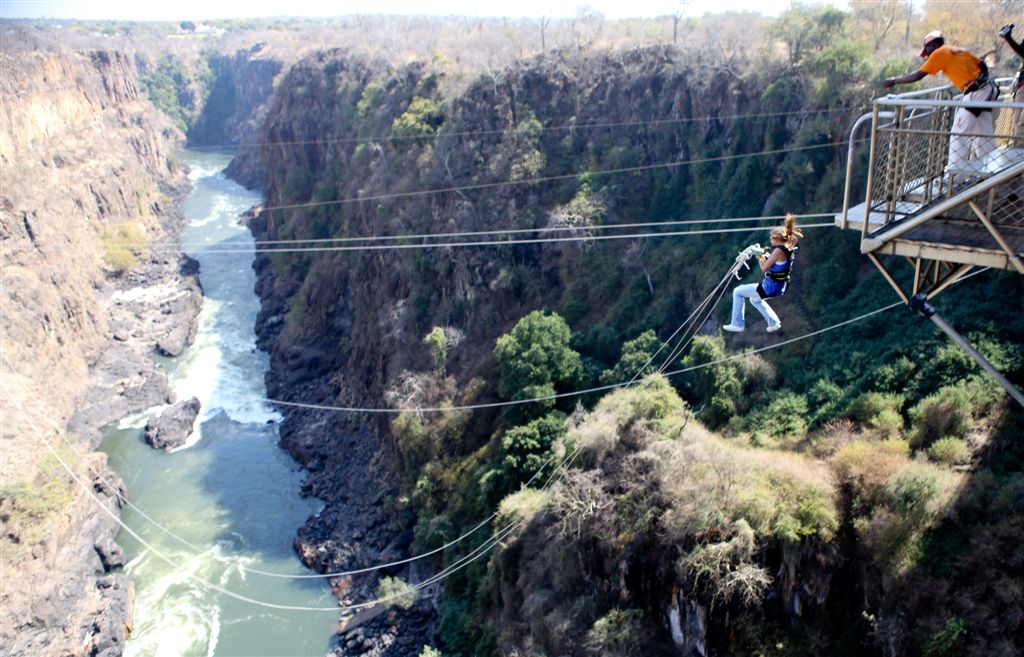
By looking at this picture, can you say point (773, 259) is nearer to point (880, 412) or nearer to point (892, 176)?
point (892, 176)

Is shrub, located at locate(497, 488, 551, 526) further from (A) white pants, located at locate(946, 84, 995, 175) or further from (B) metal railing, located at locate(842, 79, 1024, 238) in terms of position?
(A) white pants, located at locate(946, 84, 995, 175)

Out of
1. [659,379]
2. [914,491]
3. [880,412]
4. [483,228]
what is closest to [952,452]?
[914,491]

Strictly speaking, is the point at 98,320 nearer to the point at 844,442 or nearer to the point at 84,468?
the point at 84,468

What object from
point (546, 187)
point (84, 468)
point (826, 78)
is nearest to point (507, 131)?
point (546, 187)

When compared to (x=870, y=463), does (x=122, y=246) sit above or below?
below

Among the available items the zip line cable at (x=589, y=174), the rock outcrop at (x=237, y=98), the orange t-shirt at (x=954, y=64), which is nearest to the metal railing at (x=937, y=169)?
the orange t-shirt at (x=954, y=64)

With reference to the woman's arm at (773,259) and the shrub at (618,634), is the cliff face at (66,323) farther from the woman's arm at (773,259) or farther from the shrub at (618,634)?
the woman's arm at (773,259)
